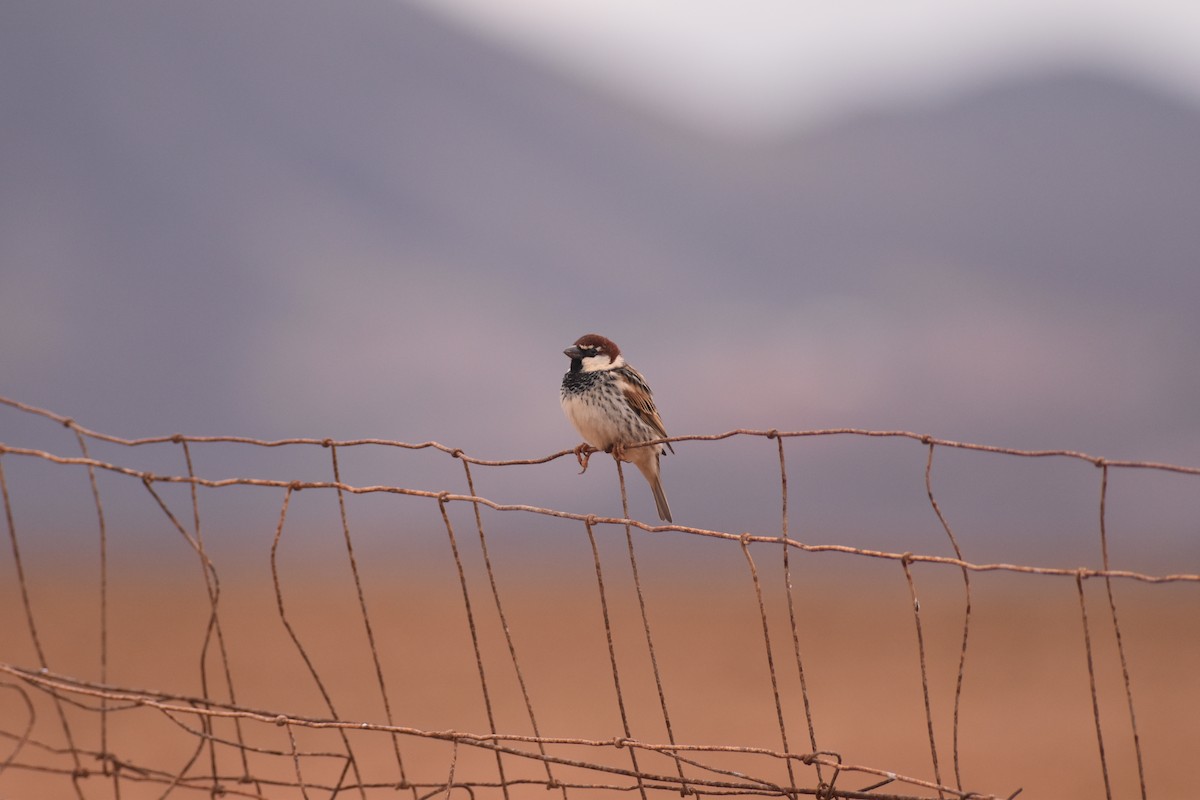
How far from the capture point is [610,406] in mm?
5328

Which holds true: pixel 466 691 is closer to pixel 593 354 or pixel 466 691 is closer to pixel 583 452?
pixel 593 354

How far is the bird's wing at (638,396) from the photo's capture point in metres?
5.44

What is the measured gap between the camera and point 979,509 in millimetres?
51188

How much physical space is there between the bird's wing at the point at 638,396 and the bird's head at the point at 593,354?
83 millimetres

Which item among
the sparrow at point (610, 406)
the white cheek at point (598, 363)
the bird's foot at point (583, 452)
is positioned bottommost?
the bird's foot at point (583, 452)

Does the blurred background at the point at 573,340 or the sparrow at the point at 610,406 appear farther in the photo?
the blurred background at the point at 573,340

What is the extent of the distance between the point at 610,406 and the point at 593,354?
38 centimetres

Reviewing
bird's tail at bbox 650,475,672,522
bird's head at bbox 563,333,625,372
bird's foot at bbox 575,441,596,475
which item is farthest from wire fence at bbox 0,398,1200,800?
bird's head at bbox 563,333,625,372

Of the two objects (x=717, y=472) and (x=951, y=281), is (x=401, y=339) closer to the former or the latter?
(x=717, y=472)

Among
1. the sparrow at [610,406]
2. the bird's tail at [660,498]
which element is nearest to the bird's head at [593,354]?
the sparrow at [610,406]

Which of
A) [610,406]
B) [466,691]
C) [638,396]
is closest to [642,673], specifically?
[466,691]

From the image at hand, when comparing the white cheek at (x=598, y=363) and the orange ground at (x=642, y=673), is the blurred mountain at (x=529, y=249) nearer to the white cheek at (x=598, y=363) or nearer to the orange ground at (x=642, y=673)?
the orange ground at (x=642, y=673)

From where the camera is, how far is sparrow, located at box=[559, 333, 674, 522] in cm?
533

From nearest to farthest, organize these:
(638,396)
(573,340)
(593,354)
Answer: (638,396) → (593,354) → (573,340)
